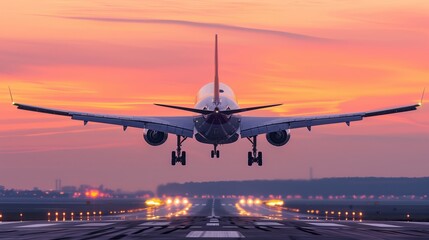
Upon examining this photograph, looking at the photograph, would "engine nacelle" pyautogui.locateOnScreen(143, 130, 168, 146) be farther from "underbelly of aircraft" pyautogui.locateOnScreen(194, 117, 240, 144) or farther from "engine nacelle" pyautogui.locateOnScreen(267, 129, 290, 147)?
"engine nacelle" pyautogui.locateOnScreen(267, 129, 290, 147)

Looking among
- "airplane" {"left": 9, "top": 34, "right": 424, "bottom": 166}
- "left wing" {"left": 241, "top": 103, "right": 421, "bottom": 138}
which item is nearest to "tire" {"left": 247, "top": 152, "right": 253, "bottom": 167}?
"airplane" {"left": 9, "top": 34, "right": 424, "bottom": 166}

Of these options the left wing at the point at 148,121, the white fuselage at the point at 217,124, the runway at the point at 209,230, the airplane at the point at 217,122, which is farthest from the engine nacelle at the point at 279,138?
the runway at the point at 209,230

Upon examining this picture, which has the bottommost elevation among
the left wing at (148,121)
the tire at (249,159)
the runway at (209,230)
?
the runway at (209,230)

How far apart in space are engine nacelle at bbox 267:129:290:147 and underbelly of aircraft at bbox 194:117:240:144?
6249mm

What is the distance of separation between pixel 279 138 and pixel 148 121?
14027 mm

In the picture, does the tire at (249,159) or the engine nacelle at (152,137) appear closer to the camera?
the engine nacelle at (152,137)

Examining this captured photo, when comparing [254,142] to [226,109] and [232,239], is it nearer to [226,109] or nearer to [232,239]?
[226,109]

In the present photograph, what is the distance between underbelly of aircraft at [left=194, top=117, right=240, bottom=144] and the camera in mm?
71438

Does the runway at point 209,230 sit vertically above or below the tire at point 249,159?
below

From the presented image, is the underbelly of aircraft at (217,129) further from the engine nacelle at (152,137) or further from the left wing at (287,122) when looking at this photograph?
the engine nacelle at (152,137)

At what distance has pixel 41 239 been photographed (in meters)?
39.8

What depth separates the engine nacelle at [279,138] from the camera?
3157 inches

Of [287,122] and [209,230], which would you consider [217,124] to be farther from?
[209,230]

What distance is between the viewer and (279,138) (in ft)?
264
